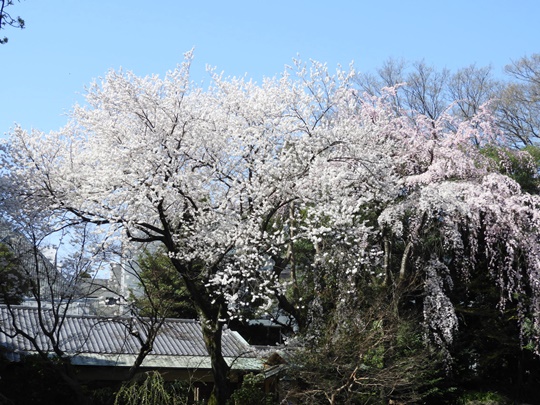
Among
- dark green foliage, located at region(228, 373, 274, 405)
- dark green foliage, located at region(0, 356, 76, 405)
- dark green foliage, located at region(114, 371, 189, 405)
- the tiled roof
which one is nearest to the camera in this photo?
dark green foliage, located at region(114, 371, 189, 405)

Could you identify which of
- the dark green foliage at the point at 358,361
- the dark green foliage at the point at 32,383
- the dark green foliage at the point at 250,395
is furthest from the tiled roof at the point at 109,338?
the dark green foliage at the point at 358,361

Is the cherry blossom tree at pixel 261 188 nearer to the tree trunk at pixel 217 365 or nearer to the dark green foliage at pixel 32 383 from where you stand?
the tree trunk at pixel 217 365

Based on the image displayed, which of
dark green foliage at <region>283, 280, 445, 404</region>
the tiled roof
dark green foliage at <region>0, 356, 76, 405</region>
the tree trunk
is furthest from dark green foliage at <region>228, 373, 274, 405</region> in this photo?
dark green foliage at <region>0, 356, 76, 405</region>

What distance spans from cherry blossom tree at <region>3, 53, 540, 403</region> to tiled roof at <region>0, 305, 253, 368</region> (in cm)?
270

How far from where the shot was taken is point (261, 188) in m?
11.0

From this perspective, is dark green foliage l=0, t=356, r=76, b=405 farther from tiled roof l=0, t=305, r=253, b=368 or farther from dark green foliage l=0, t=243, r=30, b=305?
tiled roof l=0, t=305, r=253, b=368

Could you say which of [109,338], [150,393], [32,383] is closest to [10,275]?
[32,383]

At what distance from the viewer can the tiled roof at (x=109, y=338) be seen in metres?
14.0

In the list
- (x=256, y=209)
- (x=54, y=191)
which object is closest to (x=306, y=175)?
(x=256, y=209)

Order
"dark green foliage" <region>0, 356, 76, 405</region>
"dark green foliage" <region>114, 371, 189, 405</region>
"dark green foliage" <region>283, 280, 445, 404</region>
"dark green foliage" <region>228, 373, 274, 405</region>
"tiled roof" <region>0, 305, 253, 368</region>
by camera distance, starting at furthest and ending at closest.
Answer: "tiled roof" <region>0, 305, 253, 368</region> < "dark green foliage" <region>0, 356, 76, 405</region> < "dark green foliage" <region>228, 373, 274, 405</region> < "dark green foliage" <region>283, 280, 445, 404</region> < "dark green foliage" <region>114, 371, 189, 405</region>

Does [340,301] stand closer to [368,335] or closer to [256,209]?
[368,335]

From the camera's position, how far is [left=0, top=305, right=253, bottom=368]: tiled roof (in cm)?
1404

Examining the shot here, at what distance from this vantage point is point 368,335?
1087 cm

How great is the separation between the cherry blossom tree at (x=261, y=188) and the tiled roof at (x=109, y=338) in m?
2.70
